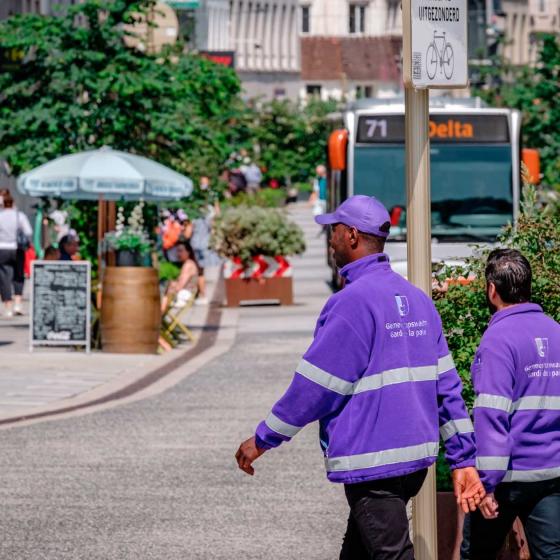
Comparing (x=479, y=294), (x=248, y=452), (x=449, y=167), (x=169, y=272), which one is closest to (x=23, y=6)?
(x=169, y=272)

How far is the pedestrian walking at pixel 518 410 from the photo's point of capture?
7.00 m

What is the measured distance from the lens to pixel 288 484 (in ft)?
40.0

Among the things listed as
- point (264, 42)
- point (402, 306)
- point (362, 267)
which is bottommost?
point (402, 306)

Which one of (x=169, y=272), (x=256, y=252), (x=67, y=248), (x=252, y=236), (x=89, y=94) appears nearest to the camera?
(x=67, y=248)

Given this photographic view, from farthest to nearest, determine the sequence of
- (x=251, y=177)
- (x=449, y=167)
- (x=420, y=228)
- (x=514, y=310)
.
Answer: (x=251, y=177) → (x=449, y=167) → (x=420, y=228) → (x=514, y=310)

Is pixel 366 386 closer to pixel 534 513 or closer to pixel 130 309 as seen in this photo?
pixel 534 513

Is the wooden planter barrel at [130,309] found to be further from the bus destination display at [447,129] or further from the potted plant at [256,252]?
the potted plant at [256,252]

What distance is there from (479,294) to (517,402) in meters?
2.18

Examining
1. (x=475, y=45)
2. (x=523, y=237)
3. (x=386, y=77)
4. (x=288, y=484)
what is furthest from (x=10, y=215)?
(x=386, y=77)

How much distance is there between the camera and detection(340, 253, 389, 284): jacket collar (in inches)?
267

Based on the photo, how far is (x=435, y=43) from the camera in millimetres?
7680

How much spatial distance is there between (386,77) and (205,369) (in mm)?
92201

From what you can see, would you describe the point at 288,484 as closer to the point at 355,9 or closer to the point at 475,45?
the point at 475,45

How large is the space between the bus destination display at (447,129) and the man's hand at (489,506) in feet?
65.9
